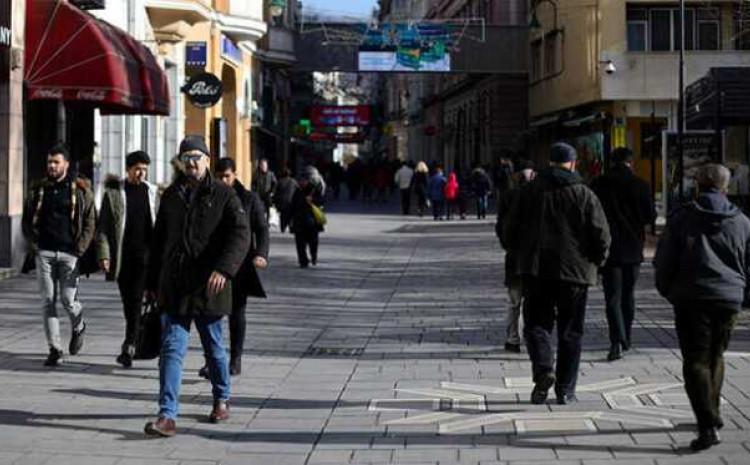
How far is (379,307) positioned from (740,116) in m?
6.54

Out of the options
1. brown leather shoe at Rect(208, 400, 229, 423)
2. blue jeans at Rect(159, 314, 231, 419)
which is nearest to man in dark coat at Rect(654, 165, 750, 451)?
blue jeans at Rect(159, 314, 231, 419)

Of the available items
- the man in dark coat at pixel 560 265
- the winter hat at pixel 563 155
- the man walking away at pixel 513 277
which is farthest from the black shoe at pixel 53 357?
the winter hat at pixel 563 155

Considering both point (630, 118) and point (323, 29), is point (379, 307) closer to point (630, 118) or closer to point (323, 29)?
point (630, 118)

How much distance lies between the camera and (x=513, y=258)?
1176 cm

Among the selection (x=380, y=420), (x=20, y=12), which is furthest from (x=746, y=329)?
(x=20, y=12)

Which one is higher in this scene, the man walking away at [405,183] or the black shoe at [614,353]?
the man walking away at [405,183]

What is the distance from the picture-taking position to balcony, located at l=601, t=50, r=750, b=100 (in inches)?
1590

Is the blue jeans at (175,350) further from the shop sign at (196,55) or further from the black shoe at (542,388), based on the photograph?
the shop sign at (196,55)

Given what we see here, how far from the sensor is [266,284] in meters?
19.2

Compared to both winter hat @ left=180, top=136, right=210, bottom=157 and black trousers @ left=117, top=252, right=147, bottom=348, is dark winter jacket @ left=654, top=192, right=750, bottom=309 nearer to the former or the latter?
winter hat @ left=180, top=136, right=210, bottom=157

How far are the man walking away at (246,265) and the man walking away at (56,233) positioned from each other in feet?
4.39

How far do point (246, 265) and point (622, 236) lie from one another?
3.49 m

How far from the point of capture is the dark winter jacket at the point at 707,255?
790 centimetres

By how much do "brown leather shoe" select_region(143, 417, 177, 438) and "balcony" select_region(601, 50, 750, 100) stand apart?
110ft
